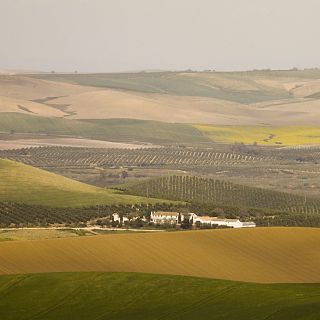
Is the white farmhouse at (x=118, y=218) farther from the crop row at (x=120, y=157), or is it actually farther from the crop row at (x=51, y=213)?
the crop row at (x=120, y=157)

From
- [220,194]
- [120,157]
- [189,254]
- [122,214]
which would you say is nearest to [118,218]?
[122,214]

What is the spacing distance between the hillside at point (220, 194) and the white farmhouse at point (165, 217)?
17.8m

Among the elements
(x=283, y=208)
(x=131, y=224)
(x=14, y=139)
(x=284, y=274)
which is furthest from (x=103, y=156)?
(x=284, y=274)

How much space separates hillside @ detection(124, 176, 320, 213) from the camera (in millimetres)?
112500

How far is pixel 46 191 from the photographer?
4267 inches

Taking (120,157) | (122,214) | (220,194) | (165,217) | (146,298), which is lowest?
(120,157)

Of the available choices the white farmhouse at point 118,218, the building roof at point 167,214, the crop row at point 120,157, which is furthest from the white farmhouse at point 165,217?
the crop row at point 120,157

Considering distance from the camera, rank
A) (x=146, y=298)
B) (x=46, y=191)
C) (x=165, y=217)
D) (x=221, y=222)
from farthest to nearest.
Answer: (x=46, y=191) → (x=165, y=217) → (x=221, y=222) → (x=146, y=298)

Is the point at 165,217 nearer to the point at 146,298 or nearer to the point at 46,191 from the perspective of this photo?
the point at 46,191

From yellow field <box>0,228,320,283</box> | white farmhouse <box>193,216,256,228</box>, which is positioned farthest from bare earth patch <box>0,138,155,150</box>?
yellow field <box>0,228,320,283</box>

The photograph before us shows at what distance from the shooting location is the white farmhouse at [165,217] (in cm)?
8831

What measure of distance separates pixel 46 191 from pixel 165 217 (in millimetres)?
21711

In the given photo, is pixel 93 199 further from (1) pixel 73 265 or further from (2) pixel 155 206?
(1) pixel 73 265

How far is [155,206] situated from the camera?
98.3 metres
